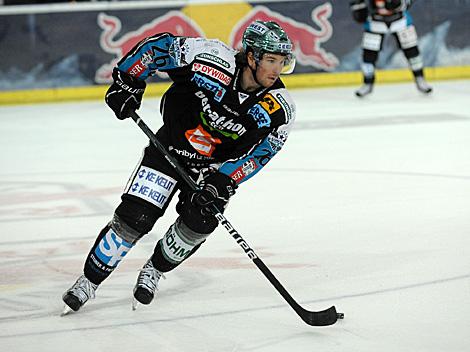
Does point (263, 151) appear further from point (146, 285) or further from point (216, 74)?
point (146, 285)

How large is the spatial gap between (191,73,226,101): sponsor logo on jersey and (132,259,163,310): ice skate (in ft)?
2.06

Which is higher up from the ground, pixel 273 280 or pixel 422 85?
pixel 273 280

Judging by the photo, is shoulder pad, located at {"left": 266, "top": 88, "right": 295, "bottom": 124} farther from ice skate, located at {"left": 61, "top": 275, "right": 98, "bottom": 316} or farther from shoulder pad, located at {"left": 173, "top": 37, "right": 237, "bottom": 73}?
ice skate, located at {"left": 61, "top": 275, "right": 98, "bottom": 316}

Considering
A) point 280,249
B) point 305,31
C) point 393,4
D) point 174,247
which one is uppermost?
point 174,247

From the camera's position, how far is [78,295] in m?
3.36

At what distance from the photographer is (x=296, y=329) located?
3145 millimetres

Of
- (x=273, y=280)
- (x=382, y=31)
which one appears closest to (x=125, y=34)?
(x=382, y=31)

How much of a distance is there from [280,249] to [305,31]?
586 cm

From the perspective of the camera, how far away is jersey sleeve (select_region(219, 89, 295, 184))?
3.34 meters

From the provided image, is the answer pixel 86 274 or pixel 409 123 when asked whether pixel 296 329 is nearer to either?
pixel 86 274

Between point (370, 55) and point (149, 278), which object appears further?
point (370, 55)

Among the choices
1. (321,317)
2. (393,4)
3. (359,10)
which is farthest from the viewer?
(359,10)

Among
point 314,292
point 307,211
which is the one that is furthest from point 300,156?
point 314,292

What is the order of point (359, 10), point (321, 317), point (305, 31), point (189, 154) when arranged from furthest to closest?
point (305, 31) < point (359, 10) < point (189, 154) < point (321, 317)
